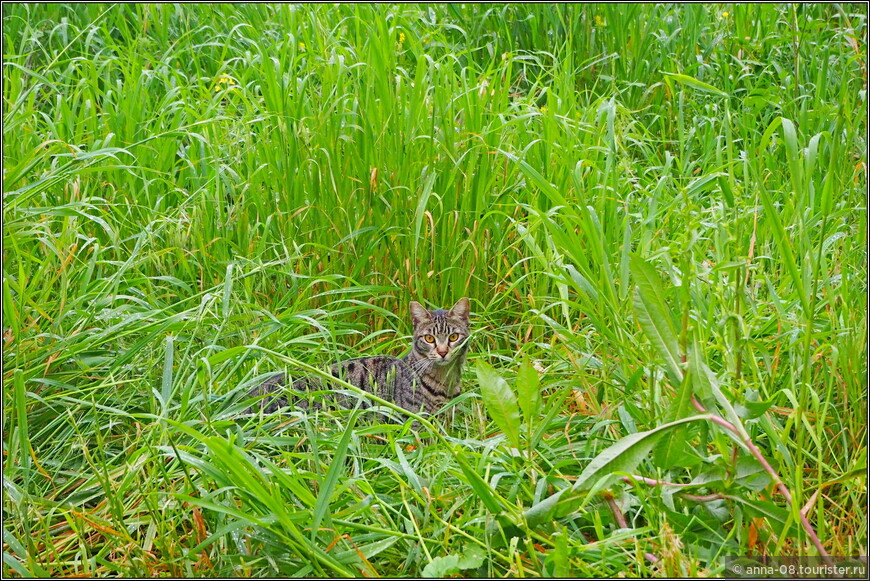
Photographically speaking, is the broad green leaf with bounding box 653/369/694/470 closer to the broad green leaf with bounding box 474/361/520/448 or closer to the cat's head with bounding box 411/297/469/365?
the broad green leaf with bounding box 474/361/520/448

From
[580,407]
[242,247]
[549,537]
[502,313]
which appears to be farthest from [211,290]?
[549,537]

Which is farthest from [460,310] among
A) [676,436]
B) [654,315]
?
[676,436]

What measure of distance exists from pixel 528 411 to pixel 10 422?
1312 mm

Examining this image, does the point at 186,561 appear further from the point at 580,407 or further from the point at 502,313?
the point at 502,313

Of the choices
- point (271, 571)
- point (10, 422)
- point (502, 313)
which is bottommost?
point (502, 313)

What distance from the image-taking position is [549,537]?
2055mm

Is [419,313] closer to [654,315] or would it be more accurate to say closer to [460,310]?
[460,310]

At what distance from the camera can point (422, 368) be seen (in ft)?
10.1

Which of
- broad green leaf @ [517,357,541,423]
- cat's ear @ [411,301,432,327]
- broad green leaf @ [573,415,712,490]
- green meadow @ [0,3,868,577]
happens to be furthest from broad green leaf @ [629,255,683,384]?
cat's ear @ [411,301,432,327]

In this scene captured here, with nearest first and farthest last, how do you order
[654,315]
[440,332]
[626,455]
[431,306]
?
[626,455] < [654,315] < [440,332] < [431,306]

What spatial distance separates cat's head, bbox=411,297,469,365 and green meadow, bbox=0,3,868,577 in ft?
0.30

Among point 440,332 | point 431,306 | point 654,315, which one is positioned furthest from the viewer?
point 431,306

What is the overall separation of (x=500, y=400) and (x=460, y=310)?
98 centimetres

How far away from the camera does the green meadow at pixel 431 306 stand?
6.64 feet
